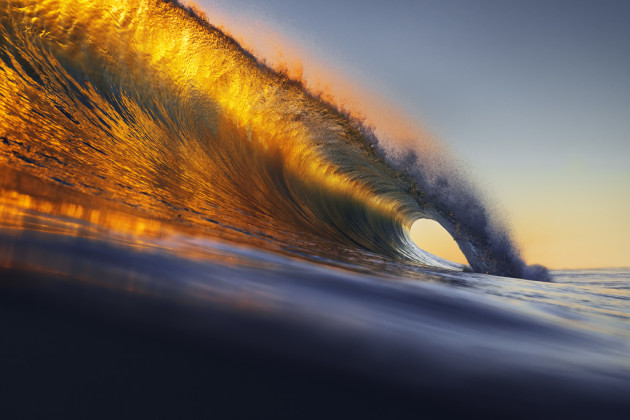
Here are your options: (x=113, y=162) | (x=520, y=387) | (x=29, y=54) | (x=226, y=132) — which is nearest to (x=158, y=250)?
(x=520, y=387)

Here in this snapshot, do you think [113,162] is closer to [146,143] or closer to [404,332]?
[146,143]

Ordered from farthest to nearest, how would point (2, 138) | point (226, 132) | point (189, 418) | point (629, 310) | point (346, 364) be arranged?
point (226, 132), point (629, 310), point (2, 138), point (346, 364), point (189, 418)

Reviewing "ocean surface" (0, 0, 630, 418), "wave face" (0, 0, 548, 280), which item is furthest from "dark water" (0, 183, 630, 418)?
"wave face" (0, 0, 548, 280)

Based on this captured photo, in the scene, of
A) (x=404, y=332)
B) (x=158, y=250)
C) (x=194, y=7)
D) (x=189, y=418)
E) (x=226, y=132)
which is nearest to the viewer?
(x=189, y=418)

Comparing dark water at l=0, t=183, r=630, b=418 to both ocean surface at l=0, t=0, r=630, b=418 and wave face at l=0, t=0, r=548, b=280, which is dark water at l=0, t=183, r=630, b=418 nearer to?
ocean surface at l=0, t=0, r=630, b=418

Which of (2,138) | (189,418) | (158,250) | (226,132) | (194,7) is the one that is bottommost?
(189,418)

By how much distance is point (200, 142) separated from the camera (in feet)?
15.7

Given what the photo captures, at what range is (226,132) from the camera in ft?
18.5

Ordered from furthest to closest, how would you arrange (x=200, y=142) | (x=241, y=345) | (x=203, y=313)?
(x=200, y=142) < (x=203, y=313) < (x=241, y=345)

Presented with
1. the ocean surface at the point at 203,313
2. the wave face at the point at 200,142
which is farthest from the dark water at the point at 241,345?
the wave face at the point at 200,142

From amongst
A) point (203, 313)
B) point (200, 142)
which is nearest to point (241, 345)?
point (203, 313)

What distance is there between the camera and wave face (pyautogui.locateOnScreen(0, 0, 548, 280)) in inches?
97.6

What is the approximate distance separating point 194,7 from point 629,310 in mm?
6670

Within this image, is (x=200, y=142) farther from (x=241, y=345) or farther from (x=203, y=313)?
(x=241, y=345)
